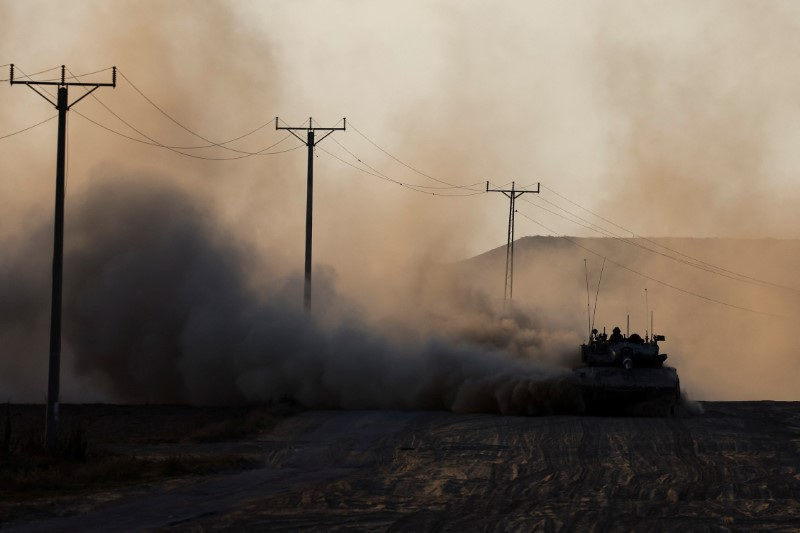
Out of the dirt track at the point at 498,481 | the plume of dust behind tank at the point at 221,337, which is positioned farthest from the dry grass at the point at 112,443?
the plume of dust behind tank at the point at 221,337

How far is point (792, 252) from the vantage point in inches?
6230

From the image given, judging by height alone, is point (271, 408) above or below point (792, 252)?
below

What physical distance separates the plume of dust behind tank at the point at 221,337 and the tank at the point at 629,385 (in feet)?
2.19

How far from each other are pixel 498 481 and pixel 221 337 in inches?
983

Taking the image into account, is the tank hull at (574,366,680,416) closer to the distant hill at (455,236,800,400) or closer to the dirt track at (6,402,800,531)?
the dirt track at (6,402,800,531)

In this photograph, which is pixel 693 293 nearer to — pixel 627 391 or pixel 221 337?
pixel 221 337

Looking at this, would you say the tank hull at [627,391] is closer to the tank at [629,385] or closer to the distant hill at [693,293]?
the tank at [629,385]

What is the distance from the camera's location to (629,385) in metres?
39.7

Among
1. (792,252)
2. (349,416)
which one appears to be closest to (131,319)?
(349,416)

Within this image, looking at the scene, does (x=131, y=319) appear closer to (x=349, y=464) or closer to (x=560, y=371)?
(x=560, y=371)

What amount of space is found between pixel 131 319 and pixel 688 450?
27.4m

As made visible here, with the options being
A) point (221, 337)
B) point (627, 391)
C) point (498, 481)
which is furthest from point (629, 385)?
point (221, 337)

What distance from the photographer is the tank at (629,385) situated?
130ft

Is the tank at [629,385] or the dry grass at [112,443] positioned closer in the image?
the dry grass at [112,443]
